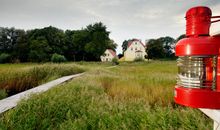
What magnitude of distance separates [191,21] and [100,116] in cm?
221

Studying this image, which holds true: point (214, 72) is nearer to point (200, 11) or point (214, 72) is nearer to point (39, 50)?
point (200, 11)

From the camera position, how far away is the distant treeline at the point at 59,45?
1638 inches

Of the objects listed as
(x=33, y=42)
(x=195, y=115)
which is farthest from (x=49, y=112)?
(x=33, y=42)

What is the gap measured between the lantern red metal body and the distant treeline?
39.8 m

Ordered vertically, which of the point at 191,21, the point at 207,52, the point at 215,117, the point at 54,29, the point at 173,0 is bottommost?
the point at 215,117

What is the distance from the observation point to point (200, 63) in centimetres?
103

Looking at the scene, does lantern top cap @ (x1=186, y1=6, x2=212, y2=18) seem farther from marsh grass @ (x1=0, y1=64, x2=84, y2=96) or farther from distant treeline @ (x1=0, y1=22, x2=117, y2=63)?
distant treeline @ (x1=0, y1=22, x2=117, y2=63)

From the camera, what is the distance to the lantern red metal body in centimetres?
93

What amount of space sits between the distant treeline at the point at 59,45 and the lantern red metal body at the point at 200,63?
39.8 meters

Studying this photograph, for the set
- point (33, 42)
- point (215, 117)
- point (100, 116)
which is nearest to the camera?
point (215, 117)

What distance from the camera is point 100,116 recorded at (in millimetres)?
2965

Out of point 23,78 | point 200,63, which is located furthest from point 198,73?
point 23,78

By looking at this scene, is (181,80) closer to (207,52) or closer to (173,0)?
(207,52)

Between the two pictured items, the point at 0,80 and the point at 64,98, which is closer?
the point at 64,98
